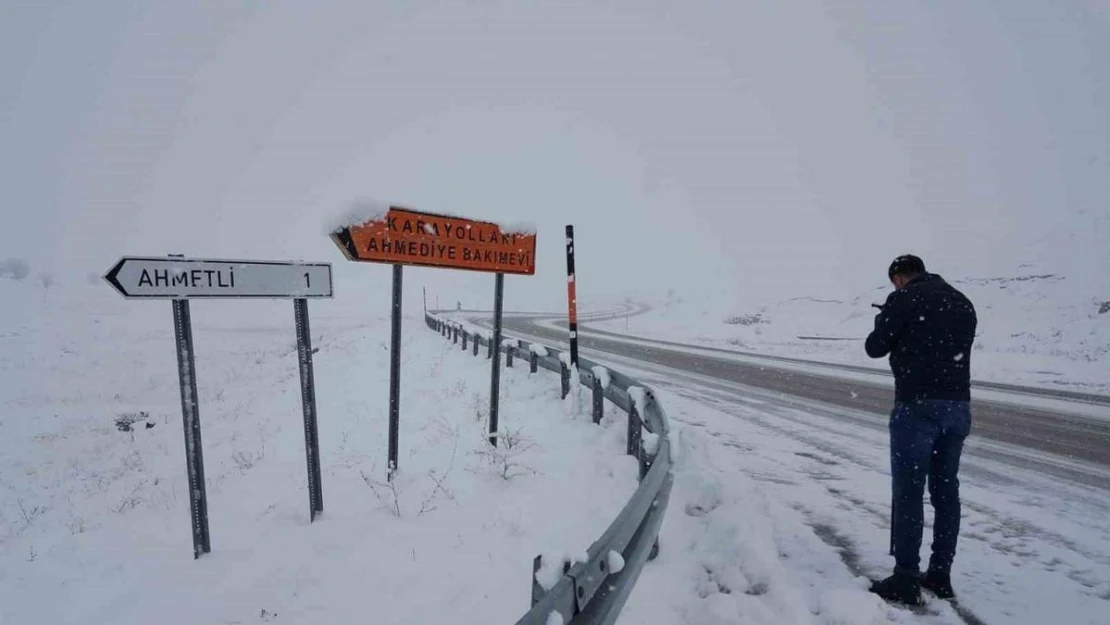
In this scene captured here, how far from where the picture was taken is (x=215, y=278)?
4.86 m

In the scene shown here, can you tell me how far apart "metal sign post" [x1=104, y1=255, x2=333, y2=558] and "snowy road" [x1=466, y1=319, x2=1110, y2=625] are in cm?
374

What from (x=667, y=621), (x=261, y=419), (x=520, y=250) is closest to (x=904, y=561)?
(x=667, y=621)

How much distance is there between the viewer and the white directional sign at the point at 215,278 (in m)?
4.47

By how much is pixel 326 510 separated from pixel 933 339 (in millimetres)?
5629

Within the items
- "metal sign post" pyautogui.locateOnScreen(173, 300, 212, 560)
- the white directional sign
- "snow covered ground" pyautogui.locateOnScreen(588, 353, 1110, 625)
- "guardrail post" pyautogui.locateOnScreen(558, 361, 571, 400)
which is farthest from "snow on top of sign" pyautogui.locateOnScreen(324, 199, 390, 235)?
"guardrail post" pyautogui.locateOnScreen(558, 361, 571, 400)

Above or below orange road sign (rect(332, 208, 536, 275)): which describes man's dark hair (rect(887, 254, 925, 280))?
below

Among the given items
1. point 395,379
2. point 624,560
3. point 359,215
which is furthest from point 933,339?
point 395,379

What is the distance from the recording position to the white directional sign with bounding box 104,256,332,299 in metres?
4.47

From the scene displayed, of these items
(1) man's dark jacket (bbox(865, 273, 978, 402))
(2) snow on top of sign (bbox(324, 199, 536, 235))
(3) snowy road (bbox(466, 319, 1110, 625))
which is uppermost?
(2) snow on top of sign (bbox(324, 199, 536, 235))

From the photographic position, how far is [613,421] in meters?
7.52

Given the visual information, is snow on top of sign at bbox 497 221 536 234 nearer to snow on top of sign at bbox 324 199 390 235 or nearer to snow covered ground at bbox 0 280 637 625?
snow on top of sign at bbox 324 199 390 235

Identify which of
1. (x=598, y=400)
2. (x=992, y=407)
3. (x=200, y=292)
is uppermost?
(x=200, y=292)

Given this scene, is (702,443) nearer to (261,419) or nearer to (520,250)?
(520,250)

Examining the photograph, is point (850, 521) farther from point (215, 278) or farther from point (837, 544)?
point (215, 278)
